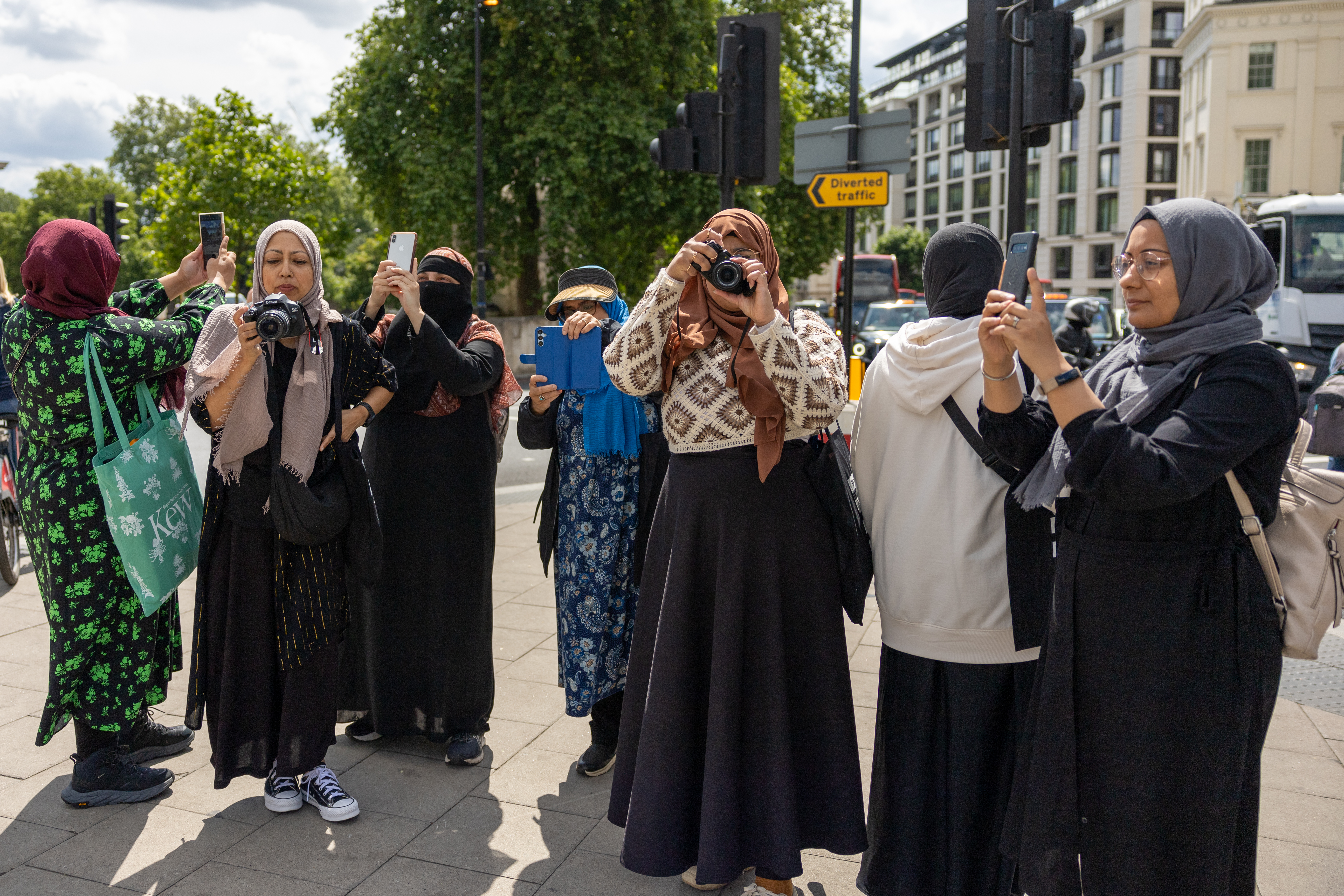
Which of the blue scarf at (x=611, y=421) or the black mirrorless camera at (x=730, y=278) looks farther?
the blue scarf at (x=611, y=421)

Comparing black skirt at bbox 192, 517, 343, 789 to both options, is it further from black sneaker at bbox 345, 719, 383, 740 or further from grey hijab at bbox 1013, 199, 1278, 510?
grey hijab at bbox 1013, 199, 1278, 510

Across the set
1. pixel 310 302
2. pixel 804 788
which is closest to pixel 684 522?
pixel 804 788

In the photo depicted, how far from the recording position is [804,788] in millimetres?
3059

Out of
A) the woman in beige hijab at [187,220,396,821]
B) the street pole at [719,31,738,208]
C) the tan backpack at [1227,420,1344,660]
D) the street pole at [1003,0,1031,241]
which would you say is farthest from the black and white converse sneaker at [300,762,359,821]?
the street pole at [719,31,738,208]

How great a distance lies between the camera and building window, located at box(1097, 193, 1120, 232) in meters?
68.9

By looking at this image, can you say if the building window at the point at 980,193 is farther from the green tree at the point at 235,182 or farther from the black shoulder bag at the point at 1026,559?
the black shoulder bag at the point at 1026,559

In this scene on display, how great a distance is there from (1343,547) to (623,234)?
22.5m

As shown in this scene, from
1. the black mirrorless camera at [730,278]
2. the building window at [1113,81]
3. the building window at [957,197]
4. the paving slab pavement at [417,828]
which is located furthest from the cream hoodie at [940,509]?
the building window at [957,197]

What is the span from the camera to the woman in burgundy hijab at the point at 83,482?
11.4 feet

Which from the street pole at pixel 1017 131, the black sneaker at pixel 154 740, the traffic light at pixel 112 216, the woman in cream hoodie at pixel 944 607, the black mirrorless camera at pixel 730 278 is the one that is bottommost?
the black sneaker at pixel 154 740

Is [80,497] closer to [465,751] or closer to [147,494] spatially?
[147,494]

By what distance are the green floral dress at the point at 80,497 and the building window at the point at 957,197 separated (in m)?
87.2

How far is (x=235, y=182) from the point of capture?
23.1m

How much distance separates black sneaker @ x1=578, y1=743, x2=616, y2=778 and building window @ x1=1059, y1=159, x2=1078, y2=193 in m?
75.6
